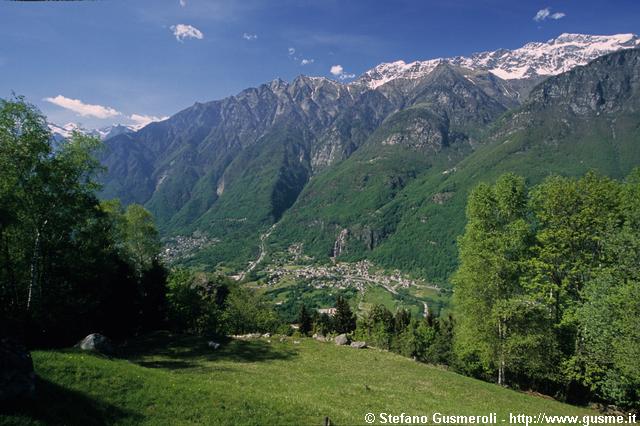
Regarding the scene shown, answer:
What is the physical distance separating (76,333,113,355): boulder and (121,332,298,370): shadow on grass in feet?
10.4

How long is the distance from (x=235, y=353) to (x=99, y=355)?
13.5 meters

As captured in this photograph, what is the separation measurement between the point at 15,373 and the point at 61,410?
2.33 m

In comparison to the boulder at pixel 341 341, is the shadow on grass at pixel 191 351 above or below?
above

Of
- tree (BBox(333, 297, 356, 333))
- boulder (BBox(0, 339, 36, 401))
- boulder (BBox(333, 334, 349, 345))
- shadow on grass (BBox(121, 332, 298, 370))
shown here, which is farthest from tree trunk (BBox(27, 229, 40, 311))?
tree (BBox(333, 297, 356, 333))

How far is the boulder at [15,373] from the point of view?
13422mm

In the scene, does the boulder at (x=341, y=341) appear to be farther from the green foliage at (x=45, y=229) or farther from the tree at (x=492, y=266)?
the green foliage at (x=45, y=229)

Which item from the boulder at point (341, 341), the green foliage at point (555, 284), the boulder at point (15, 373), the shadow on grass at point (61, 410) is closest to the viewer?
the shadow on grass at point (61, 410)

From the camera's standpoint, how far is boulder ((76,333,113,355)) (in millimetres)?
25609

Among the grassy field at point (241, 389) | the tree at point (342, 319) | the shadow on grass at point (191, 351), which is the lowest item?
the tree at point (342, 319)

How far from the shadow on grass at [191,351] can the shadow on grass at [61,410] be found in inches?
505

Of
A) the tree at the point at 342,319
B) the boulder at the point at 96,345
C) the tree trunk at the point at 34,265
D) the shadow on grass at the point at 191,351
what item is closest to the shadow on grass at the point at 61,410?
the boulder at the point at 96,345

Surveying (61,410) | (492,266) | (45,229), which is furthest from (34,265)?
(492,266)

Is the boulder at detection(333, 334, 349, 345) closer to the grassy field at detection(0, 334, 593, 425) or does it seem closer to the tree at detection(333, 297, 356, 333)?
the grassy field at detection(0, 334, 593, 425)

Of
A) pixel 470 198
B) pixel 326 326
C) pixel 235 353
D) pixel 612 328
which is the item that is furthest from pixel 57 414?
pixel 326 326
